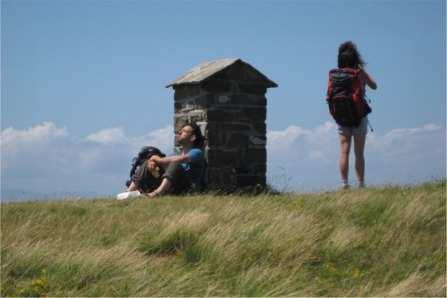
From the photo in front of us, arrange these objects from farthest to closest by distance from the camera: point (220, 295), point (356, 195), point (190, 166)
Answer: point (190, 166)
point (356, 195)
point (220, 295)

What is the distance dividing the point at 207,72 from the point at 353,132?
10.2 ft

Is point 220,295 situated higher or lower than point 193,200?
lower

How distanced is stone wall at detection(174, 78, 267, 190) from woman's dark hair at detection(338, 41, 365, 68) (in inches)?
88.7

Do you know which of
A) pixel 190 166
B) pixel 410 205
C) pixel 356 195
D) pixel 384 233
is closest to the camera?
pixel 384 233

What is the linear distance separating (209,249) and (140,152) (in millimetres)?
4393

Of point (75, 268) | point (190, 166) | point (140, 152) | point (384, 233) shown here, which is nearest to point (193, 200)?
point (190, 166)

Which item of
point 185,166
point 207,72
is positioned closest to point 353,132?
point 185,166

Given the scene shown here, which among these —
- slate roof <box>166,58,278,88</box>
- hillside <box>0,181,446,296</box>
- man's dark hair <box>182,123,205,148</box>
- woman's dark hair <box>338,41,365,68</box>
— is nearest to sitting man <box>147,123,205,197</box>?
man's dark hair <box>182,123,205,148</box>

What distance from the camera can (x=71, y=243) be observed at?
683 cm

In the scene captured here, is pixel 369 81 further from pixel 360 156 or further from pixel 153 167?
pixel 153 167

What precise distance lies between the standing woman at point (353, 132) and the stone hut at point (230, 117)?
2.15 metres

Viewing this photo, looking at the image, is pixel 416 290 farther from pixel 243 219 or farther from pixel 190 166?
pixel 190 166

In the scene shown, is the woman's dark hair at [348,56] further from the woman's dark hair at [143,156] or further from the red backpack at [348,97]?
the woman's dark hair at [143,156]

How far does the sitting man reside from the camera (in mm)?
10094
